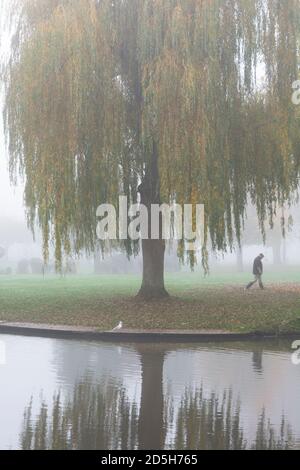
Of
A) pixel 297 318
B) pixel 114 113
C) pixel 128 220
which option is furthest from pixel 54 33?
pixel 297 318

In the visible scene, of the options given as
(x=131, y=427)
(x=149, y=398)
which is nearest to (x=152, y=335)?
(x=149, y=398)

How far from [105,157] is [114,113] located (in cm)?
119

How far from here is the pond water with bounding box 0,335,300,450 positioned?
6.79m

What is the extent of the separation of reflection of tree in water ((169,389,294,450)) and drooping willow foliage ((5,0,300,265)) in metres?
9.44

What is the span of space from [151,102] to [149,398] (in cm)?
1039

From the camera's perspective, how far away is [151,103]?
17.7 meters

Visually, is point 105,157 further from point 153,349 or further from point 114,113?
point 153,349

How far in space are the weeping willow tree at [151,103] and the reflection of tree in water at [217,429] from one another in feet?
31.1

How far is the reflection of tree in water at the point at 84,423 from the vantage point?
6.58 m

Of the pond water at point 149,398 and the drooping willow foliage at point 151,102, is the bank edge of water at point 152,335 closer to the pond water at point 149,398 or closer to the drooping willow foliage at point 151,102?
the pond water at point 149,398

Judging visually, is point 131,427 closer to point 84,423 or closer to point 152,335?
point 84,423

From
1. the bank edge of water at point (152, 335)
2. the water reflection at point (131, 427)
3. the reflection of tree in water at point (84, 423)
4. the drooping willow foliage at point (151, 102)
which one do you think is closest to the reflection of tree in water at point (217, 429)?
the water reflection at point (131, 427)

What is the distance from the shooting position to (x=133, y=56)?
19375 millimetres

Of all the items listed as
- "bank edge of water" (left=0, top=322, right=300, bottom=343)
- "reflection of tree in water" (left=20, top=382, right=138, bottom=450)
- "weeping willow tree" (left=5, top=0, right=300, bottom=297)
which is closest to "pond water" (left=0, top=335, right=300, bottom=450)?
"reflection of tree in water" (left=20, top=382, right=138, bottom=450)
